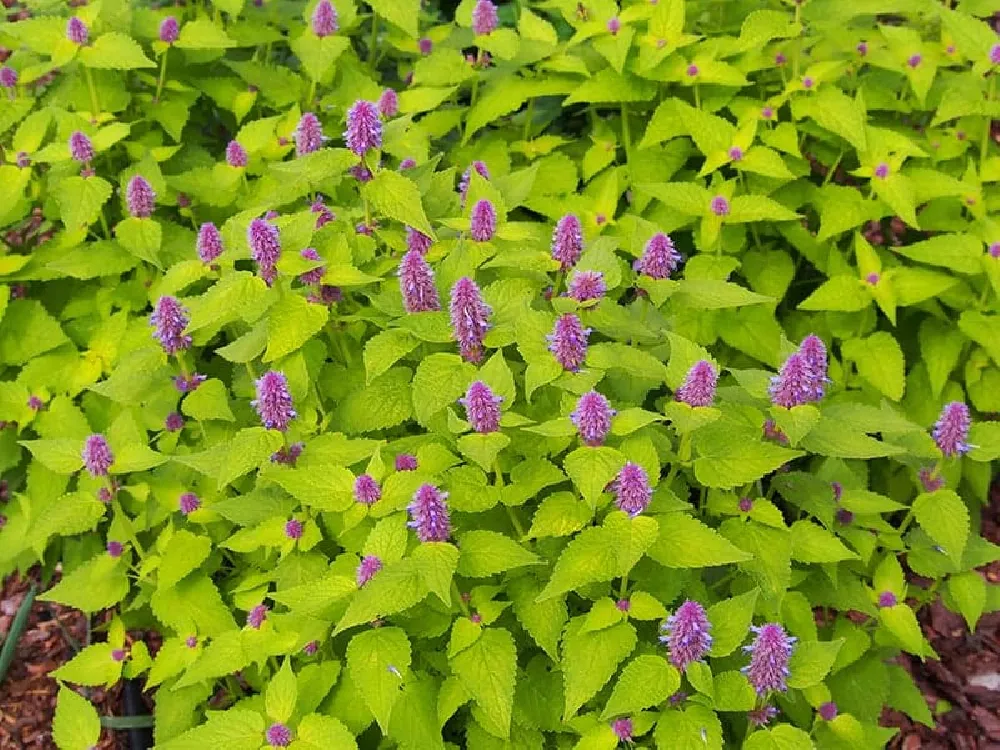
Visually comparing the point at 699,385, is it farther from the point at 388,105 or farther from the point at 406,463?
the point at 388,105

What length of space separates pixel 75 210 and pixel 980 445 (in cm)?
294

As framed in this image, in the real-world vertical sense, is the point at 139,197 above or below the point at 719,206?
above

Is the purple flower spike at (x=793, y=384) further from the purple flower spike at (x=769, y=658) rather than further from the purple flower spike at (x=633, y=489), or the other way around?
the purple flower spike at (x=769, y=658)

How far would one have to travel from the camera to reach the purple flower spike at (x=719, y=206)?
144 inches

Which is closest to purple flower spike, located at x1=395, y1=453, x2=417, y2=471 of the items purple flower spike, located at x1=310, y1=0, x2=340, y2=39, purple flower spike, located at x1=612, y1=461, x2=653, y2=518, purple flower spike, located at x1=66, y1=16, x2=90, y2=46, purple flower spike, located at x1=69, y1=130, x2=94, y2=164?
purple flower spike, located at x1=612, y1=461, x2=653, y2=518

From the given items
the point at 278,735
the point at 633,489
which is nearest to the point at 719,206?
the point at 633,489

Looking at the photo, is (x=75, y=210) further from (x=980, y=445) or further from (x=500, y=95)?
(x=980, y=445)

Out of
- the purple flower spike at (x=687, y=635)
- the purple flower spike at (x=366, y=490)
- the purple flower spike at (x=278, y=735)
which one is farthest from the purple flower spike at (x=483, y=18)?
the purple flower spike at (x=278, y=735)

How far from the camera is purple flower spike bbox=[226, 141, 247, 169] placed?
369 cm

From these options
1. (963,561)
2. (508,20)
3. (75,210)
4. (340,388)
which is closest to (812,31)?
(508,20)

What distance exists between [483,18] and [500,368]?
1.97m

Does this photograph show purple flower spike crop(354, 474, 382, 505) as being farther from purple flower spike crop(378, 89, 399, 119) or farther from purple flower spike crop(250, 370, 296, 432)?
purple flower spike crop(378, 89, 399, 119)

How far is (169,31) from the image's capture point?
3963mm

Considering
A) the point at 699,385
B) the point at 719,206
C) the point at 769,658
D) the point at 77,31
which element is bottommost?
the point at 769,658
